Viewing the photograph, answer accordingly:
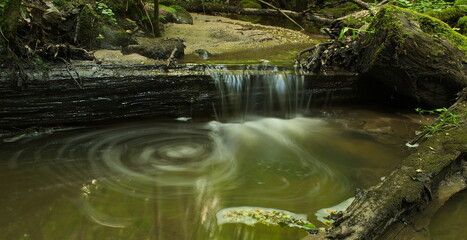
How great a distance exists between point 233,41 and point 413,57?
4.60 m

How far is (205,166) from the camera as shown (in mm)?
4195

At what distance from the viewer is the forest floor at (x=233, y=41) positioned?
682cm

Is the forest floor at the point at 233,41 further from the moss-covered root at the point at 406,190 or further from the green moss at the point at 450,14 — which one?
the moss-covered root at the point at 406,190

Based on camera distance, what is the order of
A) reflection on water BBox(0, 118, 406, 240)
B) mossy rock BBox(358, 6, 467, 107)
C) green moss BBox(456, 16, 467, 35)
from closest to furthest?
reflection on water BBox(0, 118, 406, 240)
mossy rock BBox(358, 6, 467, 107)
green moss BBox(456, 16, 467, 35)

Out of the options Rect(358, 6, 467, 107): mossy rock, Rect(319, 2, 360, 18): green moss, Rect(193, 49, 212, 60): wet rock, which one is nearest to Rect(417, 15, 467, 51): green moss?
Rect(358, 6, 467, 107): mossy rock

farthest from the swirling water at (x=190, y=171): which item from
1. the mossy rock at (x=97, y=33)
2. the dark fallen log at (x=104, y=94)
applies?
the mossy rock at (x=97, y=33)

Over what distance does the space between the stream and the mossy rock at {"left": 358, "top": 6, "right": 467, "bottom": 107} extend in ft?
2.08

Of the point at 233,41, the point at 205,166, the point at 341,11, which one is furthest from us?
the point at 341,11

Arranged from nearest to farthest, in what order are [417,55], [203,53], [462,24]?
[417,55] → [203,53] → [462,24]

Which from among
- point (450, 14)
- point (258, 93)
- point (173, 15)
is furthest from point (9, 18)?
point (450, 14)

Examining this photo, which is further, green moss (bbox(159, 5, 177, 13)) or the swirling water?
green moss (bbox(159, 5, 177, 13))

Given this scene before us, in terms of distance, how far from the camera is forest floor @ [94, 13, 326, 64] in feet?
22.4

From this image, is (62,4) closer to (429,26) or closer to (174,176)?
(174,176)

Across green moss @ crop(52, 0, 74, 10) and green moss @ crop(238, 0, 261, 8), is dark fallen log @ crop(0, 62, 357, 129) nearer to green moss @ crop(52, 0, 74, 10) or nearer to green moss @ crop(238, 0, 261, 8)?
green moss @ crop(52, 0, 74, 10)
